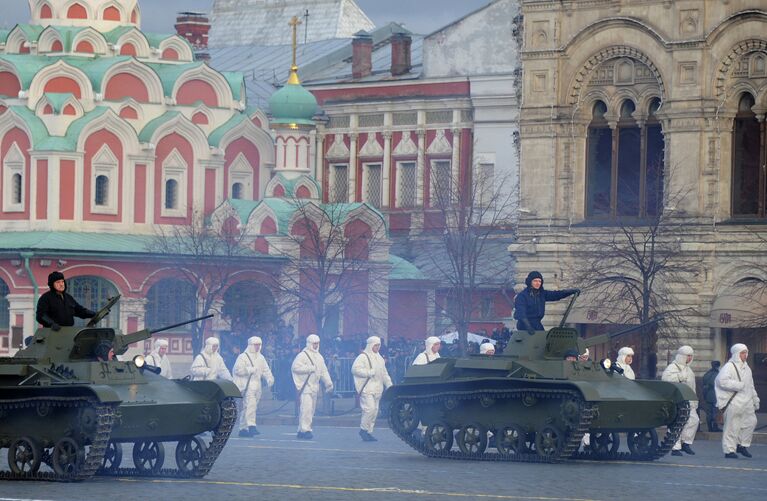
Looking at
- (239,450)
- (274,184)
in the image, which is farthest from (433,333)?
(239,450)

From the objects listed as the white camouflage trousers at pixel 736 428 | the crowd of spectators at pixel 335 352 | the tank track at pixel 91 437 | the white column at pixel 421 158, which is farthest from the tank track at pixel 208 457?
the white column at pixel 421 158

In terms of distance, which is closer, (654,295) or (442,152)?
(654,295)

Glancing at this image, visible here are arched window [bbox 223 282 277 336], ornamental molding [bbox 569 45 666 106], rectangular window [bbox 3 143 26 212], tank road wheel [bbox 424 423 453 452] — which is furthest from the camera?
rectangular window [bbox 3 143 26 212]

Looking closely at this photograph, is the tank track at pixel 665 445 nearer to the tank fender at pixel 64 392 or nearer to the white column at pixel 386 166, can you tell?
the tank fender at pixel 64 392

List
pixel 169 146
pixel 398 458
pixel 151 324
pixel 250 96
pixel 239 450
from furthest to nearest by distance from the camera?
pixel 250 96 → pixel 169 146 → pixel 151 324 → pixel 239 450 → pixel 398 458

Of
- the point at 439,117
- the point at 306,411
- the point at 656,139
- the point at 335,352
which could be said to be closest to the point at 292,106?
the point at 439,117

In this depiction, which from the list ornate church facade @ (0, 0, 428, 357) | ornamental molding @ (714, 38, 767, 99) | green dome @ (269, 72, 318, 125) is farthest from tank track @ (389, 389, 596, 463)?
green dome @ (269, 72, 318, 125)

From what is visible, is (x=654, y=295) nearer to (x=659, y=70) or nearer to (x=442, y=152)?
(x=659, y=70)

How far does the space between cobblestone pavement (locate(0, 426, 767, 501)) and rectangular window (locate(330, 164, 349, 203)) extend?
39.4m

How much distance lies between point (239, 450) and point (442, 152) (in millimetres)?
37266

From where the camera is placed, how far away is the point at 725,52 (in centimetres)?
4247

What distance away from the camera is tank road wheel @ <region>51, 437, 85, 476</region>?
2202 centimetres

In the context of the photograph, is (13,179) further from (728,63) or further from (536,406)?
(536,406)

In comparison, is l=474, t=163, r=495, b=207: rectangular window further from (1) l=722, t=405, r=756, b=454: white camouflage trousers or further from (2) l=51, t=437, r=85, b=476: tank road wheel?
(2) l=51, t=437, r=85, b=476: tank road wheel
